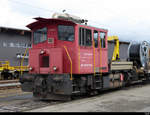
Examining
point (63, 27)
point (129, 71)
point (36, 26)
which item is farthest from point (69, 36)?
point (129, 71)

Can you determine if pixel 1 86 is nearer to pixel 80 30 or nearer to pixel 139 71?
pixel 80 30

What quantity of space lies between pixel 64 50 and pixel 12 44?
1846 centimetres

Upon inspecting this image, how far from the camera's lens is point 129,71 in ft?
41.7

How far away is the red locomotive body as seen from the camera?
8469mm

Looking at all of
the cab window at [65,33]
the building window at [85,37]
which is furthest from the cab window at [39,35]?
the building window at [85,37]

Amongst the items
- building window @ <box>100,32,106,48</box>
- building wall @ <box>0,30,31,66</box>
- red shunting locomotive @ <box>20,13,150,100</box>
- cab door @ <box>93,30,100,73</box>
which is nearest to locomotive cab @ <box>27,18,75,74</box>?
red shunting locomotive @ <box>20,13,150,100</box>

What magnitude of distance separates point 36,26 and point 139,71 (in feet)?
24.7

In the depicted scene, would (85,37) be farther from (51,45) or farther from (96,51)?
(51,45)

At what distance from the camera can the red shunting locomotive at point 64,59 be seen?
8.27 m

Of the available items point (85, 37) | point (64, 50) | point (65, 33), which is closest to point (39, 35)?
point (65, 33)

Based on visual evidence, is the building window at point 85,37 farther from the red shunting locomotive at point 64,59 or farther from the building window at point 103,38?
the building window at point 103,38

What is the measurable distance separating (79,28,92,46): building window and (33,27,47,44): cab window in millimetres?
1679

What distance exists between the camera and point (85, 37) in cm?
899

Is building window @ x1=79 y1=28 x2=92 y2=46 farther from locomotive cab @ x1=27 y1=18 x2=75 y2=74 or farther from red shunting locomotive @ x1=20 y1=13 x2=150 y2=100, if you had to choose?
locomotive cab @ x1=27 y1=18 x2=75 y2=74
